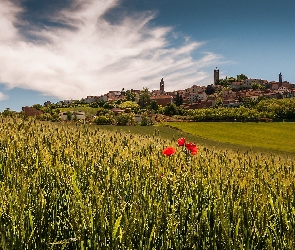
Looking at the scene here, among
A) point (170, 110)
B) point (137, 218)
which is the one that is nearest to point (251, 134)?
point (170, 110)

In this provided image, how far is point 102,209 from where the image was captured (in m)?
2.58

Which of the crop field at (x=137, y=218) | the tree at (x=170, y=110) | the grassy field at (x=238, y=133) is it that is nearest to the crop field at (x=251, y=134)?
the grassy field at (x=238, y=133)

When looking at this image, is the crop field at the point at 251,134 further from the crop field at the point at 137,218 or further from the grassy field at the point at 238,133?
the crop field at the point at 137,218

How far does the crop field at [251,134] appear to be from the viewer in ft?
200

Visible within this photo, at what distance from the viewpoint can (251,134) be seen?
73.2 metres

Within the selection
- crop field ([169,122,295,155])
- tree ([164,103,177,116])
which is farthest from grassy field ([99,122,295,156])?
tree ([164,103,177,116])

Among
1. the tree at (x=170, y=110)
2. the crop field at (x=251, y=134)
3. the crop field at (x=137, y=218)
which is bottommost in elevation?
the crop field at (x=251, y=134)

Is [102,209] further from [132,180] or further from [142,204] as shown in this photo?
[132,180]

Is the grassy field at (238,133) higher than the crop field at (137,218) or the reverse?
the reverse

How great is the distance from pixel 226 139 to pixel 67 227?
2610 inches

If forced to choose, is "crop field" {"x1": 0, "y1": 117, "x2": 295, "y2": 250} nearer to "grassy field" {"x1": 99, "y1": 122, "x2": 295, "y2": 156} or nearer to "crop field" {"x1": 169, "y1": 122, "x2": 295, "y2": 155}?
"grassy field" {"x1": 99, "y1": 122, "x2": 295, "y2": 156}

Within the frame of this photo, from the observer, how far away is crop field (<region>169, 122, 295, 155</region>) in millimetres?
61000

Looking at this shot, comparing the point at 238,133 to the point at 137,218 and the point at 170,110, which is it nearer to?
the point at 170,110

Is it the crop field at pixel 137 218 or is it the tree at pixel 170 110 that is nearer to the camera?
the crop field at pixel 137 218
